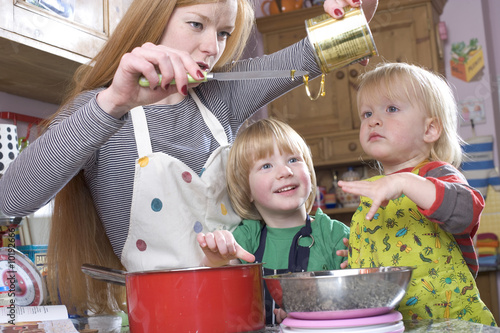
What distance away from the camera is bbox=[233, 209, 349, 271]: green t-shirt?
1.15 meters

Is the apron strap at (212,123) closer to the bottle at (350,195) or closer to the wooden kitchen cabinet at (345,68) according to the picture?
the wooden kitchen cabinet at (345,68)

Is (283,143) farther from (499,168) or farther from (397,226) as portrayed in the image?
(499,168)

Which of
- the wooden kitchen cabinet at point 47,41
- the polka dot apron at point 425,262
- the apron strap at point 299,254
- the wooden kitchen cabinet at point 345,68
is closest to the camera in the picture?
the polka dot apron at point 425,262

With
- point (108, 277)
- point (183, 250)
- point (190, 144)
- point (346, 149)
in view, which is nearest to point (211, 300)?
point (108, 277)

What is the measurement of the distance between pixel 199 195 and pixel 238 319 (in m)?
0.46

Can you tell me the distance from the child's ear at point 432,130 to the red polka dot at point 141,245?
56cm

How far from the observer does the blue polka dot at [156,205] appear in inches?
40.7

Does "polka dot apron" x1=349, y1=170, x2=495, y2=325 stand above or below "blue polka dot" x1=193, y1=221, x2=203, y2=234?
below

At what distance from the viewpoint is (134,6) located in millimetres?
1128

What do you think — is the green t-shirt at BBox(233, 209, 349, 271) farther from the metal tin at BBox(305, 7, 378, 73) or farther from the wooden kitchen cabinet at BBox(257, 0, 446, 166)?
the wooden kitchen cabinet at BBox(257, 0, 446, 166)

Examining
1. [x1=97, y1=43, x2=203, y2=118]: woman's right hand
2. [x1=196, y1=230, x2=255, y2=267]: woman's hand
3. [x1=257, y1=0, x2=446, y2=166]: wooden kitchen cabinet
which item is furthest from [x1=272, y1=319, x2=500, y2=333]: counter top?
[x1=257, y1=0, x2=446, y2=166]: wooden kitchen cabinet

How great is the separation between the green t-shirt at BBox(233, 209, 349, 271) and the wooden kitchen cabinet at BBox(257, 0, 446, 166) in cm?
219

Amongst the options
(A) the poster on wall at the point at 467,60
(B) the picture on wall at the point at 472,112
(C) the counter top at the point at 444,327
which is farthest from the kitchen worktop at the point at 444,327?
(A) the poster on wall at the point at 467,60

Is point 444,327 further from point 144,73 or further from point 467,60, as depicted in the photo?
point 467,60
